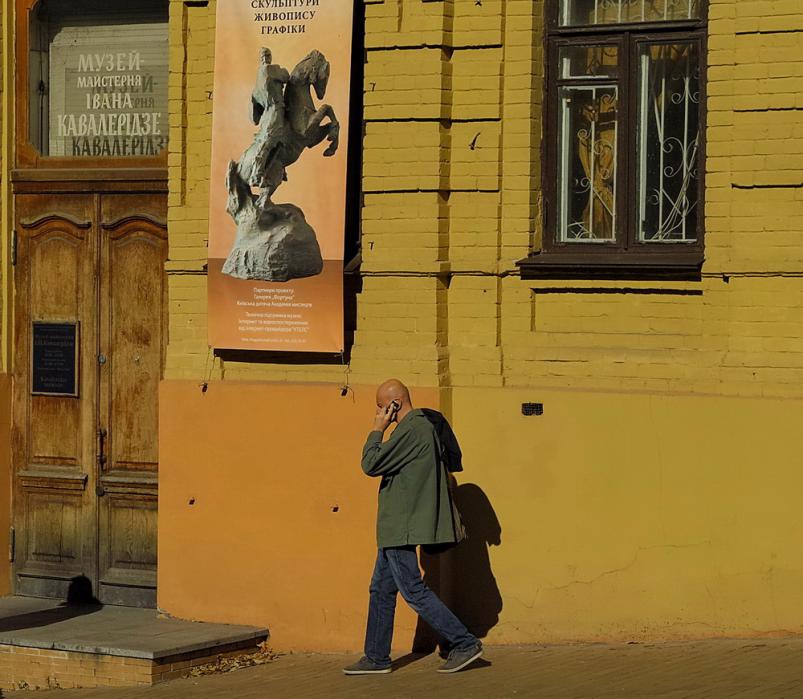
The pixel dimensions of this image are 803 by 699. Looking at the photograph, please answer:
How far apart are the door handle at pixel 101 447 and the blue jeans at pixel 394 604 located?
3.03m

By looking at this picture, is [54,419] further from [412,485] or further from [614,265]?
[614,265]

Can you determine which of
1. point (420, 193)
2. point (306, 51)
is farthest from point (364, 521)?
point (306, 51)

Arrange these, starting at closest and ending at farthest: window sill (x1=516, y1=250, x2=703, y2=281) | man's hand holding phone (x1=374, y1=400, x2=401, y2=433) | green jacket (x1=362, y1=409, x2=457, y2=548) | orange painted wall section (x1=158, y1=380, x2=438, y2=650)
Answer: green jacket (x1=362, y1=409, x2=457, y2=548) < man's hand holding phone (x1=374, y1=400, x2=401, y2=433) < window sill (x1=516, y1=250, x2=703, y2=281) < orange painted wall section (x1=158, y1=380, x2=438, y2=650)

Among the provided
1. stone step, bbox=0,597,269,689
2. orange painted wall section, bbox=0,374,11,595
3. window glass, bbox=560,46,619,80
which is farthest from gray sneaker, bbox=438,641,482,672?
orange painted wall section, bbox=0,374,11,595

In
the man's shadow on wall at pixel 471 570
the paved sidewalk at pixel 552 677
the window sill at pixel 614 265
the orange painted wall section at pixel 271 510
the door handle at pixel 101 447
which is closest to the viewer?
the paved sidewalk at pixel 552 677

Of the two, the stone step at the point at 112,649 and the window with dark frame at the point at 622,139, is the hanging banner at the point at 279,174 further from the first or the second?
the stone step at the point at 112,649

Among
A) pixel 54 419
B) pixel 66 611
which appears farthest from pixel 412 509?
pixel 54 419

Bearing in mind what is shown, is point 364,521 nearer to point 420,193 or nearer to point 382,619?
point 382,619

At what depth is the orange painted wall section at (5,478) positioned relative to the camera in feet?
41.5

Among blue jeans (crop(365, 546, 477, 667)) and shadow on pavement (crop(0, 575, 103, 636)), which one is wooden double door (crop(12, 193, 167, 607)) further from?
blue jeans (crop(365, 546, 477, 667))

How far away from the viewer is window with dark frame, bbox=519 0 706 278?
34.4ft

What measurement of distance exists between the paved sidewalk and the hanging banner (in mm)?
2071

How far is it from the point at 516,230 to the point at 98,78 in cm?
359

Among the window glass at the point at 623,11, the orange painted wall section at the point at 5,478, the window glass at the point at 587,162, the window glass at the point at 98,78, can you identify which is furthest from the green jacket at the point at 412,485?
the orange painted wall section at the point at 5,478
